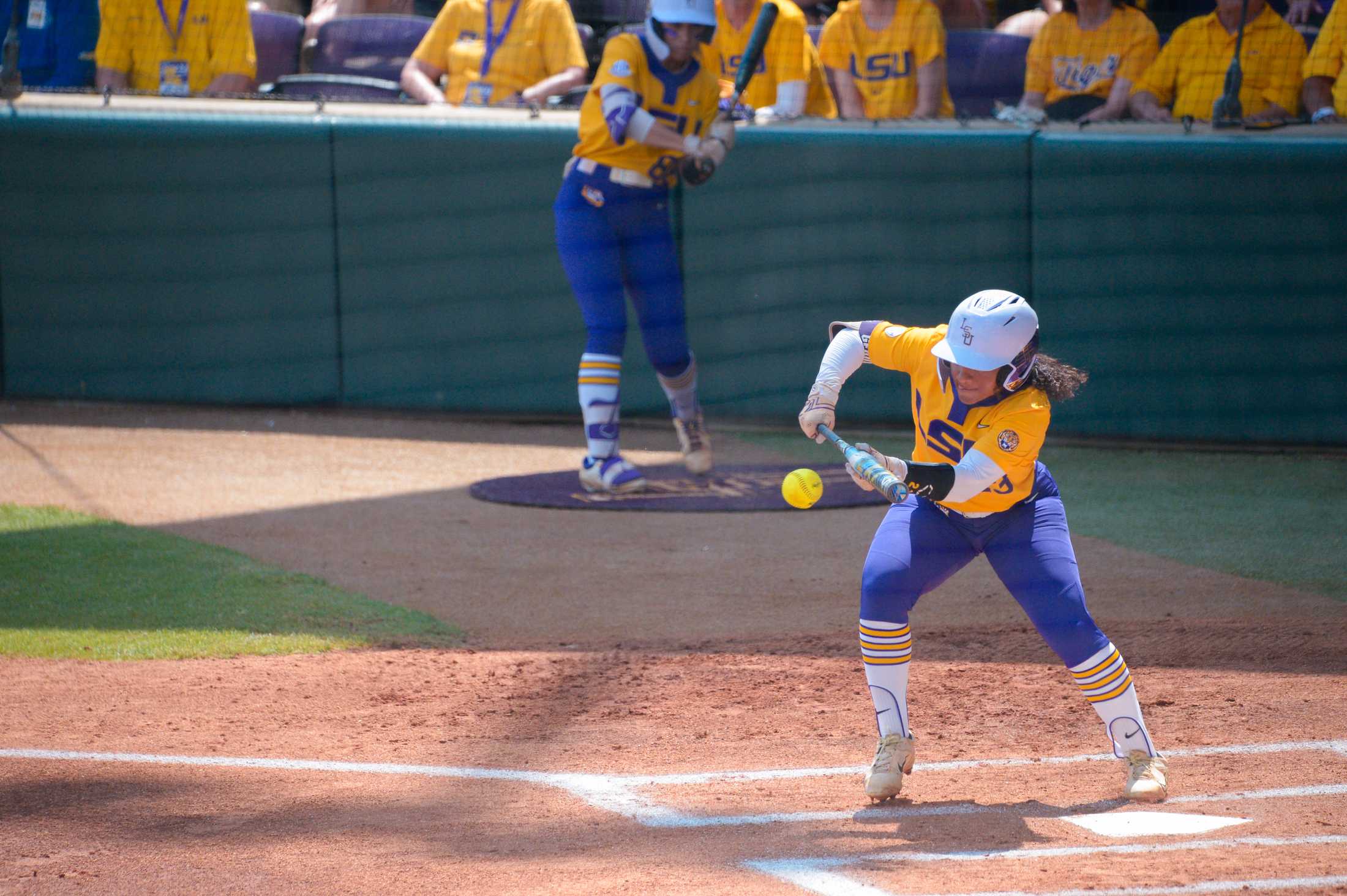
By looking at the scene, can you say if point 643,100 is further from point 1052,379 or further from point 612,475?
point 1052,379

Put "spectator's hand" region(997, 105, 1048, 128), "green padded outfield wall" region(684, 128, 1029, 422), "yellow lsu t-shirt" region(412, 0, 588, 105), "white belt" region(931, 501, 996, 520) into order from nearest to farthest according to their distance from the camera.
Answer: "white belt" region(931, 501, 996, 520) → "spectator's hand" region(997, 105, 1048, 128) → "green padded outfield wall" region(684, 128, 1029, 422) → "yellow lsu t-shirt" region(412, 0, 588, 105)

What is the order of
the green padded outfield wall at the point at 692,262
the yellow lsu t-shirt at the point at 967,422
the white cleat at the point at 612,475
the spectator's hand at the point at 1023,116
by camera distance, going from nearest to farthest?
the yellow lsu t-shirt at the point at 967,422 < the white cleat at the point at 612,475 < the green padded outfield wall at the point at 692,262 < the spectator's hand at the point at 1023,116

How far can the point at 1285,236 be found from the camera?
27.9 feet

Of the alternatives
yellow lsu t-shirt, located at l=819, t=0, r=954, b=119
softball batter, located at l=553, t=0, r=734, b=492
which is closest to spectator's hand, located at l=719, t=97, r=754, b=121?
yellow lsu t-shirt, located at l=819, t=0, r=954, b=119

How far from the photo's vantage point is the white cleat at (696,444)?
26.8 ft

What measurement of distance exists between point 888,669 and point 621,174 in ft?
13.5

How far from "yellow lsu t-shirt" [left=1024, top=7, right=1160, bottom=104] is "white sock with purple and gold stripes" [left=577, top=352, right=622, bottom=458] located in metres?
3.38

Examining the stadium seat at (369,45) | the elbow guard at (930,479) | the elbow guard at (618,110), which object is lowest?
the elbow guard at (930,479)

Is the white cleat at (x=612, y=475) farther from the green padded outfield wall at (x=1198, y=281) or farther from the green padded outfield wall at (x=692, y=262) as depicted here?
the green padded outfield wall at (x=1198, y=281)

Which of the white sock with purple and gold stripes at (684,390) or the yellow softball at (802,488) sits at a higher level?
the yellow softball at (802,488)

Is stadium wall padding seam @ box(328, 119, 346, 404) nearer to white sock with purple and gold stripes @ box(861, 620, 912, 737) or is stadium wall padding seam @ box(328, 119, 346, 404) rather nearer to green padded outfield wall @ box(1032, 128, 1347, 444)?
green padded outfield wall @ box(1032, 128, 1347, 444)

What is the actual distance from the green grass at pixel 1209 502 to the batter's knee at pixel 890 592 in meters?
2.71

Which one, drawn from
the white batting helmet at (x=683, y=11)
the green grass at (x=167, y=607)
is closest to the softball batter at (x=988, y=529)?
the green grass at (x=167, y=607)

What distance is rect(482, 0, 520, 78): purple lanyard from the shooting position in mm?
9789
